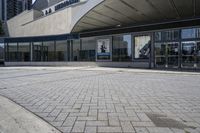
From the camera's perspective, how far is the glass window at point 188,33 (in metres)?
20.7

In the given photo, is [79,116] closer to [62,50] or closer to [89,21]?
[89,21]

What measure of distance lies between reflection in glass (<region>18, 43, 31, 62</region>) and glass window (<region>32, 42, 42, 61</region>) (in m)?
1.12

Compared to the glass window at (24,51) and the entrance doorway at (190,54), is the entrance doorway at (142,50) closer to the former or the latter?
the entrance doorway at (190,54)

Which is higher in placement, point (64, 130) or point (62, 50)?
point (62, 50)

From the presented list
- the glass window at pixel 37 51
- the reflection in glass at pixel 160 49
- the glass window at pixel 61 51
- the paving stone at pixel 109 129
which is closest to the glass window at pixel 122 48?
the reflection in glass at pixel 160 49

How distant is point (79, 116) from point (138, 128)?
1.55 m

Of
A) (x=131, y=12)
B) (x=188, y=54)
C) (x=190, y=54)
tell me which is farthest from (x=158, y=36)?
(x=131, y=12)

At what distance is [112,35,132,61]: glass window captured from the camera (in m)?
25.8

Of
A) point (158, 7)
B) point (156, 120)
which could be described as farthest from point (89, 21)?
point (156, 120)

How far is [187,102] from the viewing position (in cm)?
680

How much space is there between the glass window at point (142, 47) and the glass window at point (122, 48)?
0.94 meters

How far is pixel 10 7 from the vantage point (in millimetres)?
75688

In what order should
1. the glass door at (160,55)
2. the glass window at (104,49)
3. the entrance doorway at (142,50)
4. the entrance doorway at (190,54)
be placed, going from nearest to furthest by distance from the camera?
the entrance doorway at (190,54) → the glass door at (160,55) → the entrance doorway at (142,50) → the glass window at (104,49)

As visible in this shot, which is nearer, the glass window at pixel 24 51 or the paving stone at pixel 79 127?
the paving stone at pixel 79 127
